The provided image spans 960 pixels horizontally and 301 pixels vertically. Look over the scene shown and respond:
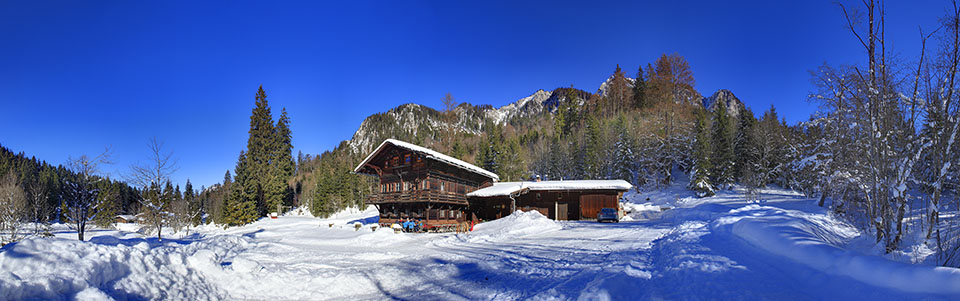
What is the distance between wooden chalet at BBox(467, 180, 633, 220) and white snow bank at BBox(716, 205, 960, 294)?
66.9 ft

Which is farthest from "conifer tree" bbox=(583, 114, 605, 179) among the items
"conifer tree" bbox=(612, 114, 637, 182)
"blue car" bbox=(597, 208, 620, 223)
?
"blue car" bbox=(597, 208, 620, 223)

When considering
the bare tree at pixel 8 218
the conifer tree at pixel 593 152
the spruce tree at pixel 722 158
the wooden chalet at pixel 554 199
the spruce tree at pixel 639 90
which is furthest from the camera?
the spruce tree at pixel 639 90

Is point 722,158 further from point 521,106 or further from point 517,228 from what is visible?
point 521,106

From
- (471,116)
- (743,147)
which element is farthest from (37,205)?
(471,116)

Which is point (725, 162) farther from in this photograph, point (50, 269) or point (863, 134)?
point (50, 269)

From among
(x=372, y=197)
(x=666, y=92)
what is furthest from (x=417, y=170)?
(x=666, y=92)

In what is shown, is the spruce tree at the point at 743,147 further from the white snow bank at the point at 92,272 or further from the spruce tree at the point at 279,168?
the spruce tree at the point at 279,168

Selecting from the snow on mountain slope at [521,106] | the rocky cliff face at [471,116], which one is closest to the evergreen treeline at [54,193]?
the rocky cliff face at [471,116]

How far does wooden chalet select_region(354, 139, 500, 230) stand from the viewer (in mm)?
29125

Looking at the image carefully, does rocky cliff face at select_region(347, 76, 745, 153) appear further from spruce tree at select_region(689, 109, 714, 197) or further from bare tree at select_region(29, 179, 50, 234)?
bare tree at select_region(29, 179, 50, 234)

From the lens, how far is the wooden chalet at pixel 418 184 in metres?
29.1

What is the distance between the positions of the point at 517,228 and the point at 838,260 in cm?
1662

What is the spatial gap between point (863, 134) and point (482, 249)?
1197cm

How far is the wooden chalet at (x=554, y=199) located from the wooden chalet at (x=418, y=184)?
1894mm
